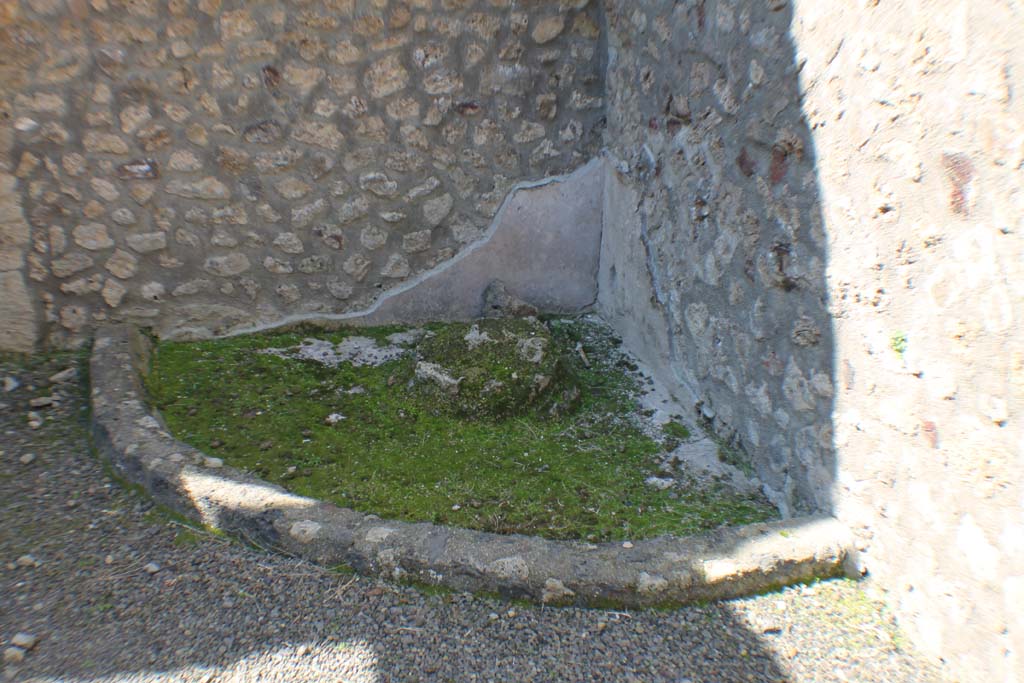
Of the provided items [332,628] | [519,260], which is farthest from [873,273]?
[519,260]

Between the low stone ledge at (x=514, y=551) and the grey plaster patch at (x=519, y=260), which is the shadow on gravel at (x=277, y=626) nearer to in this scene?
the low stone ledge at (x=514, y=551)

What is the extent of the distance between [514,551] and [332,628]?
52cm

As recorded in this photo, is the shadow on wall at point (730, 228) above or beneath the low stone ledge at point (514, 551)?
above

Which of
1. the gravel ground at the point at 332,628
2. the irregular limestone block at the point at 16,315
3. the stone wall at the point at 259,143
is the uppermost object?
the stone wall at the point at 259,143

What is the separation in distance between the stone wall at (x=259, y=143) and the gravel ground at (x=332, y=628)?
132cm

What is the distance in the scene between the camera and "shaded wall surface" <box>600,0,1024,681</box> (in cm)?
140

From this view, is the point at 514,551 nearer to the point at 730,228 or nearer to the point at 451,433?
the point at 451,433

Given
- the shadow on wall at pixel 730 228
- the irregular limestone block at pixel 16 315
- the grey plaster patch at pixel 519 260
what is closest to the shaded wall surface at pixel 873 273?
the shadow on wall at pixel 730 228

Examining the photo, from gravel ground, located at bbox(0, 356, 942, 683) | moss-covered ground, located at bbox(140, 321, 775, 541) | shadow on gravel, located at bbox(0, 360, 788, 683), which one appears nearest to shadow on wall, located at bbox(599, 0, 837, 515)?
moss-covered ground, located at bbox(140, 321, 775, 541)

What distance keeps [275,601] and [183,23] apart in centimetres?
237

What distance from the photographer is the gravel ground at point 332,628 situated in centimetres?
157

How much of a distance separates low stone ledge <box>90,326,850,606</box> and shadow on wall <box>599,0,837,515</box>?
25 centimetres

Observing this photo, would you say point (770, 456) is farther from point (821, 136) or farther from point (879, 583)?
point (821, 136)

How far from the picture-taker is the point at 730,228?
7.72ft
